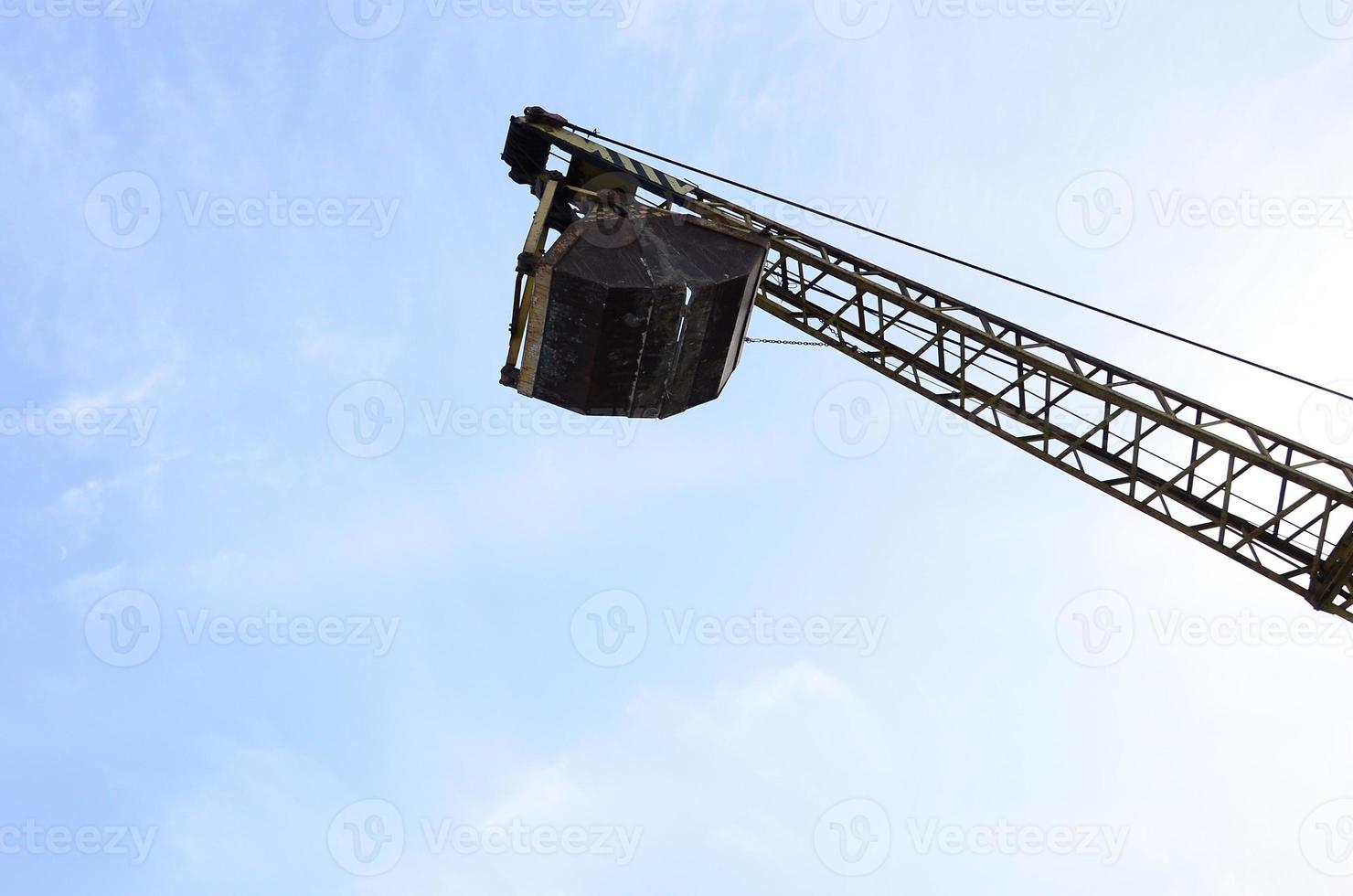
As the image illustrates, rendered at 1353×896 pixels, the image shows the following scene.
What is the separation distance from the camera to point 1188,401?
13.1 m

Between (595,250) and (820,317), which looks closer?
(595,250)

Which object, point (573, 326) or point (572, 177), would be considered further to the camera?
point (572, 177)

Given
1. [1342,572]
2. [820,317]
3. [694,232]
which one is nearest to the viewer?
[1342,572]

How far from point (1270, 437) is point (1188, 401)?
100 centimetres

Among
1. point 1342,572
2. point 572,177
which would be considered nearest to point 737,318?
point 572,177

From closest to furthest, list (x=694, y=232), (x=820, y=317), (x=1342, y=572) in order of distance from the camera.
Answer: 1. (x=1342, y=572)
2. (x=694, y=232)
3. (x=820, y=317)

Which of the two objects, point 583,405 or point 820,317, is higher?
point 820,317

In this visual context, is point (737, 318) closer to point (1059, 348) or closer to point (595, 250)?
point (595, 250)

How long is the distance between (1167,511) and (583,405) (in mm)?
7616

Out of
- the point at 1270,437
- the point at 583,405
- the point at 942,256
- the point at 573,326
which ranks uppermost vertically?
the point at 942,256

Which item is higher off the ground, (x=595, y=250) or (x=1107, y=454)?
(x=595, y=250)

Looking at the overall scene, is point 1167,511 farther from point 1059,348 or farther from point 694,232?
point 694,232

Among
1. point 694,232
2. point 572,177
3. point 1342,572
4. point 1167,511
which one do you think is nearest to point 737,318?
point 694,232

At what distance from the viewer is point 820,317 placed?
15.1m
